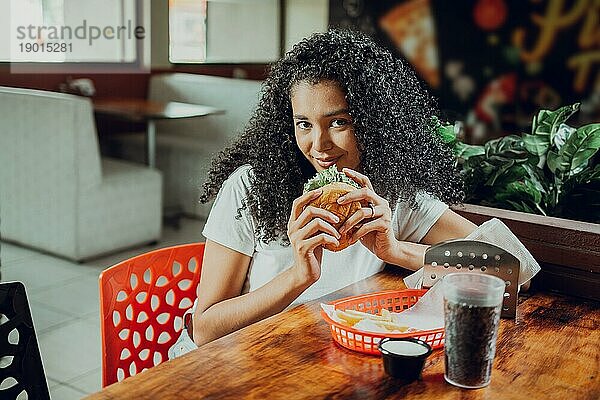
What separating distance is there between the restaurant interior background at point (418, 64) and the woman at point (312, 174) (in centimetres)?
271

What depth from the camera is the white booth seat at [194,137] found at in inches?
212

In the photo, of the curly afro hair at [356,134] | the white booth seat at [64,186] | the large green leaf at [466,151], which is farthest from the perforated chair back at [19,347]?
the white booth seat at [64,186]

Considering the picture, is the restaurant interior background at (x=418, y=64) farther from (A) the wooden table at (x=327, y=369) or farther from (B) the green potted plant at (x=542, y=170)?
(A) the wooden table at (x=327, y=369)

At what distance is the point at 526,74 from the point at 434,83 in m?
0.76

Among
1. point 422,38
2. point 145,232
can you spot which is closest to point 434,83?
point 422,38

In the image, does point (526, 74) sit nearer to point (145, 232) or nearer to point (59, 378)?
point (145, 232)

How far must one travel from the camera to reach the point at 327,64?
5.10 feet

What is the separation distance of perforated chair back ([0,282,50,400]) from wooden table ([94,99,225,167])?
3.52 m

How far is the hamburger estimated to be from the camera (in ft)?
4.54

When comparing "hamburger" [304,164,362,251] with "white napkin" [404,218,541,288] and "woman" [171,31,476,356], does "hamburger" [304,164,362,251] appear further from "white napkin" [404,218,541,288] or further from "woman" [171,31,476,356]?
"white napkin" [404,218,541,288]

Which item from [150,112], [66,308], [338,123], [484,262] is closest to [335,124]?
[338,123]

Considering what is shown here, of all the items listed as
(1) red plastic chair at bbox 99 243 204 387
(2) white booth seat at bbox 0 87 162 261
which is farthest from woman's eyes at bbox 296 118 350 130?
(2) white booth seat at bbox 0 87 162 261

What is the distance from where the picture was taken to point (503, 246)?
1572mm

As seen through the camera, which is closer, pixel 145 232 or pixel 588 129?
pixel 588 129
